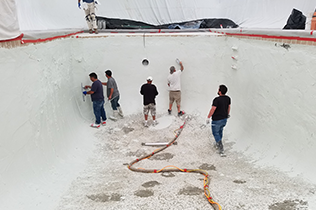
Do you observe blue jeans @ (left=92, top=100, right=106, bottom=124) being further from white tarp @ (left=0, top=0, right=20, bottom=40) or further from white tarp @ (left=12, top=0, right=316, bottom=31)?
white tarp @ (left=12, top=0, right=316, bottom=31)

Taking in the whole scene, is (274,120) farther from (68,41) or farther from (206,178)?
(68,41)

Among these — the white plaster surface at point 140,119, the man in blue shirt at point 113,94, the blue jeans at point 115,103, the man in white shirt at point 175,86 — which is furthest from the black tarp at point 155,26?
the blue jeans at point 115,103

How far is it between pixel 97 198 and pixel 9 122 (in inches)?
59.3

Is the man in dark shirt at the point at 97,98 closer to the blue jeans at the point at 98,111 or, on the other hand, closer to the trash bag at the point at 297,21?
the blue jeans at the point at 98,111

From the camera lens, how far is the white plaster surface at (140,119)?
297 centimetres

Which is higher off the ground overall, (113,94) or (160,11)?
(160,11)

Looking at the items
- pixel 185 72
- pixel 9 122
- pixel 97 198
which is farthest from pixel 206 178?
pixel 185 72

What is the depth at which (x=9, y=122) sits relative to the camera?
2.95m

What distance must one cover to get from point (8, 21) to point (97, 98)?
2903 mm

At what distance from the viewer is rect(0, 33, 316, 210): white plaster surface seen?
2969mm

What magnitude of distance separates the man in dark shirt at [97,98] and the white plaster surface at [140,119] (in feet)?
0.89

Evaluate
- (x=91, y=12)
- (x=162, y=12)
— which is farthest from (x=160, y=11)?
(x=91, y=12)

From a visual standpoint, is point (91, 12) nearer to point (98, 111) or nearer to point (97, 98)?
point (97, 98)

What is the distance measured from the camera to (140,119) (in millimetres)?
6586
